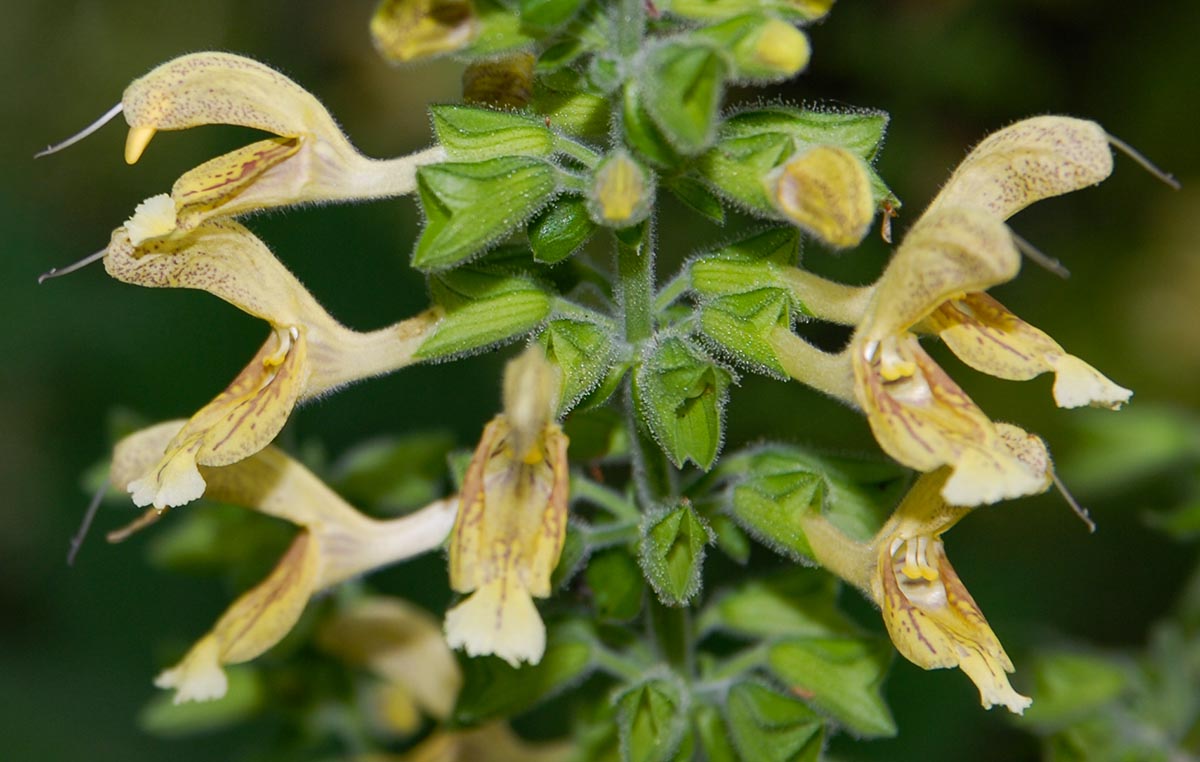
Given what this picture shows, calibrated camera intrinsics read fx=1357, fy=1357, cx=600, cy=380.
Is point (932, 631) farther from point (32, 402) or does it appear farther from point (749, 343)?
point (32, 402)

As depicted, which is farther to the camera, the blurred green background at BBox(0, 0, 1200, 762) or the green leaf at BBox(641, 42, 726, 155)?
the blurred green background at BBox(0, 0, 1200, 762)

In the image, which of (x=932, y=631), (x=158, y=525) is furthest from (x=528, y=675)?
(x=158, y=525)

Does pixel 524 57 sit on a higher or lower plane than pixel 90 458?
higher

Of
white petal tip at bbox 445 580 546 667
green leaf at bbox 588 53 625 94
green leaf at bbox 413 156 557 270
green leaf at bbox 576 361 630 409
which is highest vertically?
green leaf at bbox 588 53 625 94

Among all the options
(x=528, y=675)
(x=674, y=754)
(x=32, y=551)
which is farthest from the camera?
(x=32, y=551)

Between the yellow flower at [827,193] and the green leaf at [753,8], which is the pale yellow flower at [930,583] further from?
the green leaf at [753,8]

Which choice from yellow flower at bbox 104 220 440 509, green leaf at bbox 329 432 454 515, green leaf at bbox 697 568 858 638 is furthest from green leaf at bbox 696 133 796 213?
green leaf at bbox 329 432 454 515

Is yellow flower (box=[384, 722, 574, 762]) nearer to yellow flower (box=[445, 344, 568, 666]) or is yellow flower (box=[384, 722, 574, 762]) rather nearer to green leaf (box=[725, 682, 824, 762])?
green leaf (box=[725, 682, 824, 762])
